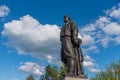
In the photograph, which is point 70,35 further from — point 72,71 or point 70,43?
point 72,71

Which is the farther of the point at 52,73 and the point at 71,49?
the point at 52,73

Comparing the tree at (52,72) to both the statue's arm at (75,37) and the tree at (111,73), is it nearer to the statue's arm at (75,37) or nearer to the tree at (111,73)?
the tree at (111,73)

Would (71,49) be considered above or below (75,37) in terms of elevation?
below

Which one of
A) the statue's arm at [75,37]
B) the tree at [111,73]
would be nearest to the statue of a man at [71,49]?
the statue's arm at [75,37]

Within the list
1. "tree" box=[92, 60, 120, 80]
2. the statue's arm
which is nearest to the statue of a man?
the statue's arm

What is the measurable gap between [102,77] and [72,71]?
3930 centimetres

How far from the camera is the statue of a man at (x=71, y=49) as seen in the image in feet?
50.3

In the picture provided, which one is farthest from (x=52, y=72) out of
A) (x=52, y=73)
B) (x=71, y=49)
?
(x=71, y=49)

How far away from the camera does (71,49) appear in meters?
15.8

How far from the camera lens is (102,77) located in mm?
53375

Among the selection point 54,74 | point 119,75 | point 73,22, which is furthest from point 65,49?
point 54,74

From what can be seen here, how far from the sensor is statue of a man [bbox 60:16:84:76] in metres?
15.3

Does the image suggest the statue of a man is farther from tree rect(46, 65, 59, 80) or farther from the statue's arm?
tree rect(46, 65, 59, 80)

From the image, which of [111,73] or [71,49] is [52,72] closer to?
[111,73]
